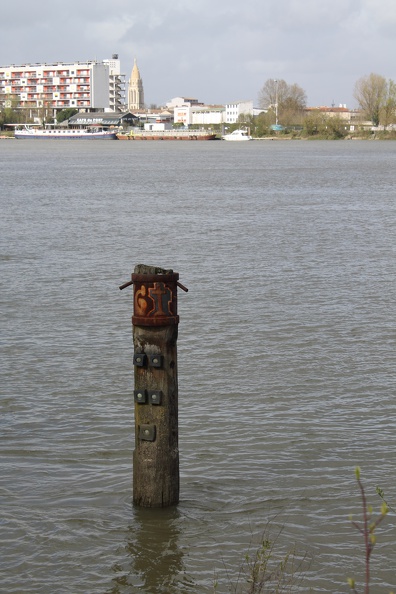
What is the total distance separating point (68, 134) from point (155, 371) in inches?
7173

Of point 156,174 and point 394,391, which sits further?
point 156,174

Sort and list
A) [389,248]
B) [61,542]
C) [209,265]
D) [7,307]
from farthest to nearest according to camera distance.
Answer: [389,248] → [209,265] → [7,307] → [61,542]

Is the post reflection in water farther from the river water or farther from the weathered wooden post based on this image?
the weathered wooden post

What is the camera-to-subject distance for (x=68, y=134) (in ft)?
610

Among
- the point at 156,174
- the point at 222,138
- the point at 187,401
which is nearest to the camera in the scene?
the point at 187,401

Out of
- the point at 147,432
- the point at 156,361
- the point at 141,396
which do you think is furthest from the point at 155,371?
the point at 147,432

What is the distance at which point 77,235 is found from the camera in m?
28.6

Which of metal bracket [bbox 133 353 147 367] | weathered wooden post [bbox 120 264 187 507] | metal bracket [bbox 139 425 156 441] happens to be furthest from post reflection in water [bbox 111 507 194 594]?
metal bracket [bbox 133 353 147 367]

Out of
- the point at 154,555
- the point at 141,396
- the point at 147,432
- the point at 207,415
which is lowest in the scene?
the point at 154,555

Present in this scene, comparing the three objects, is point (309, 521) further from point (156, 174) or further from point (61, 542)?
point (156, 174)

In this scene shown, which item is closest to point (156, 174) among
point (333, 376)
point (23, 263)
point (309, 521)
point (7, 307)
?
point (23, 263)

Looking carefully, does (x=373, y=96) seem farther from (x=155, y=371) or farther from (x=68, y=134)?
(x=155, y=371)

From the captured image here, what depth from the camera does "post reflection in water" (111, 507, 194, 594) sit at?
7.20 metres

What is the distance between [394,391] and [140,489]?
461 cm
